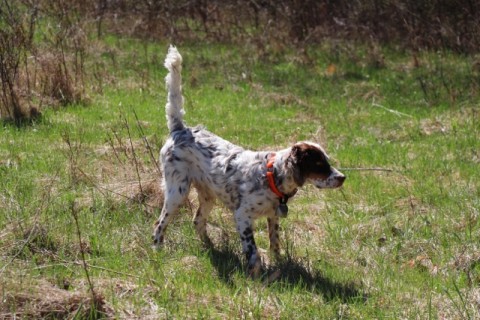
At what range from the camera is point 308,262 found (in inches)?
246

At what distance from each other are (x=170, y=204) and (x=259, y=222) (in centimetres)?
96

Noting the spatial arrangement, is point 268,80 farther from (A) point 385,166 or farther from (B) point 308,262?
(B) point 308,262

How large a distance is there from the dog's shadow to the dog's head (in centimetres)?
61

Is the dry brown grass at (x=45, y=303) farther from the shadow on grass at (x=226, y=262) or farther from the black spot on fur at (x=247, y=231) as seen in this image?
the black spot on fur at (x=247, y=231)

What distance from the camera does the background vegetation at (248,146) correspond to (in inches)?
216

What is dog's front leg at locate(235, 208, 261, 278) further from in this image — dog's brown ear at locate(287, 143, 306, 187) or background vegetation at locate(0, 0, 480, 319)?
dog's brown ear at locate(287, 143, 306, 187)

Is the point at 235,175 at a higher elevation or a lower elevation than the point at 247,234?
higher

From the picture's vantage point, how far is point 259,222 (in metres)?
7.34

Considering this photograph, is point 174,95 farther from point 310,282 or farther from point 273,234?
point 310,282

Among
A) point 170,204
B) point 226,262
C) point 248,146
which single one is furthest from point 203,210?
point 248,146

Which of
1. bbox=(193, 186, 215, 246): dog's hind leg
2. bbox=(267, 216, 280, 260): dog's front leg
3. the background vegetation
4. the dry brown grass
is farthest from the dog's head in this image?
the dry brown grass

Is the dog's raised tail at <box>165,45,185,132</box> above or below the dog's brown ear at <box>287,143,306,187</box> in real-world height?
above

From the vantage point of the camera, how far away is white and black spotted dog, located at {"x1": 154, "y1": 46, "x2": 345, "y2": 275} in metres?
6.25

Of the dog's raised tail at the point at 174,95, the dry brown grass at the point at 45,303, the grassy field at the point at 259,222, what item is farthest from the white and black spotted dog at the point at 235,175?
the dry brown grass at the point at 45,303
